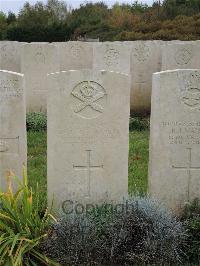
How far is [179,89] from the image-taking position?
4.90 meters

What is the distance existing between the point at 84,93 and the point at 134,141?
4.05 meters

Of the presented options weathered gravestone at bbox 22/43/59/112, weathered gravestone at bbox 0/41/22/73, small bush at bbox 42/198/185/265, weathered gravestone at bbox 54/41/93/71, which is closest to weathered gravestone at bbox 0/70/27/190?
small bush at bbox 42/198/185/265

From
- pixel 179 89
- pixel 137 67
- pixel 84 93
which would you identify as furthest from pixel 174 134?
pixel 137 67

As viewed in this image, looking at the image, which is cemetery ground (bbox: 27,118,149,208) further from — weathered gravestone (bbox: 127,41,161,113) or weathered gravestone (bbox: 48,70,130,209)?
weathered gravestone (bbox: 127,41,161,113)

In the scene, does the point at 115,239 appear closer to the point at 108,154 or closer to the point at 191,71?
the point at 108,154

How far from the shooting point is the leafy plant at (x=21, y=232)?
409cm

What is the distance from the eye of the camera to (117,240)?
14.1 ft

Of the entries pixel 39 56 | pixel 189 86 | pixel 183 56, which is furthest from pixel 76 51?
pixel 189 86

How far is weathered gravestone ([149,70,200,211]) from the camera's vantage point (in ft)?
16.1

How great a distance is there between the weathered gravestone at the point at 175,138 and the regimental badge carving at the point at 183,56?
5.90 meters

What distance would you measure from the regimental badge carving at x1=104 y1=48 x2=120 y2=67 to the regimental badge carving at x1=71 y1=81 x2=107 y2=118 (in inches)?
232

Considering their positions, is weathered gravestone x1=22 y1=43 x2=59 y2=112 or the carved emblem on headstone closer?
the carved emblem on headstone

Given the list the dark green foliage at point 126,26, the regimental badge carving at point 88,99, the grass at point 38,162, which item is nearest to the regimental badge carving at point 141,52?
the grass at point 38,162

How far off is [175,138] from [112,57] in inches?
232
